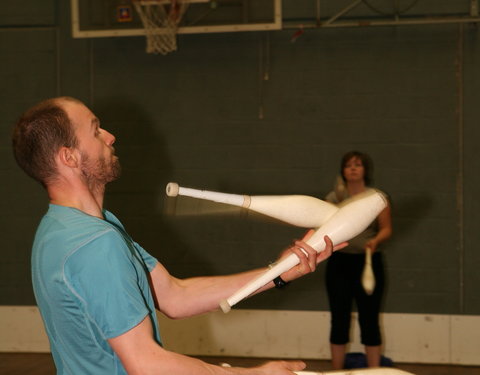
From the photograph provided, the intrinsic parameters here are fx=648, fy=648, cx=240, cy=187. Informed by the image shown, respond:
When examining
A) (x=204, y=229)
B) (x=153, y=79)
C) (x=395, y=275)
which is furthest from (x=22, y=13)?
(x=395, y=275)

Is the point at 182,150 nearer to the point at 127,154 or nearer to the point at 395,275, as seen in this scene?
the point at 127,154

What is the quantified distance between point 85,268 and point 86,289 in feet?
0.13

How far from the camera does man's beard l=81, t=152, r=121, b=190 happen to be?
149 centimetres

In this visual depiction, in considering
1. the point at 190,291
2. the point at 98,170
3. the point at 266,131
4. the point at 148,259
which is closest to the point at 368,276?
the point at 266,131

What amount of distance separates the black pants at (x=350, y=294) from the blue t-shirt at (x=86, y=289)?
8.12 ft

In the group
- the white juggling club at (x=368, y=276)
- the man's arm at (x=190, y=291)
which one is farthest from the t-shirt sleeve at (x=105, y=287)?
the white juggling club at (x=368, y=276)

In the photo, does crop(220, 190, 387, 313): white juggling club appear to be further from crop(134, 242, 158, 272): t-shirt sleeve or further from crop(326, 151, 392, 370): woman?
crop(326, 151, 392, 370): woman

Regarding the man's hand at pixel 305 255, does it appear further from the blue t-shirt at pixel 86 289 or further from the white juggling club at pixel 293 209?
the blue t-shirt at pixel 86 289

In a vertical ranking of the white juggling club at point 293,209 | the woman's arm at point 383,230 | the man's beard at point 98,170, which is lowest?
the woman's arm at point 383,230

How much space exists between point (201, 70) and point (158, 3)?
592 mm

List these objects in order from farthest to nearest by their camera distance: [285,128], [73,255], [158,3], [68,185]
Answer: [285,128], [158,3], [68,185], [73,255]

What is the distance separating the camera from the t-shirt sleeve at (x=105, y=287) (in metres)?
1.26

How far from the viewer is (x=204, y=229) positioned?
4637 mm

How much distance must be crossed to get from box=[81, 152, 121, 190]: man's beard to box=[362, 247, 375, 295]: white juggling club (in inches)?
90.6
